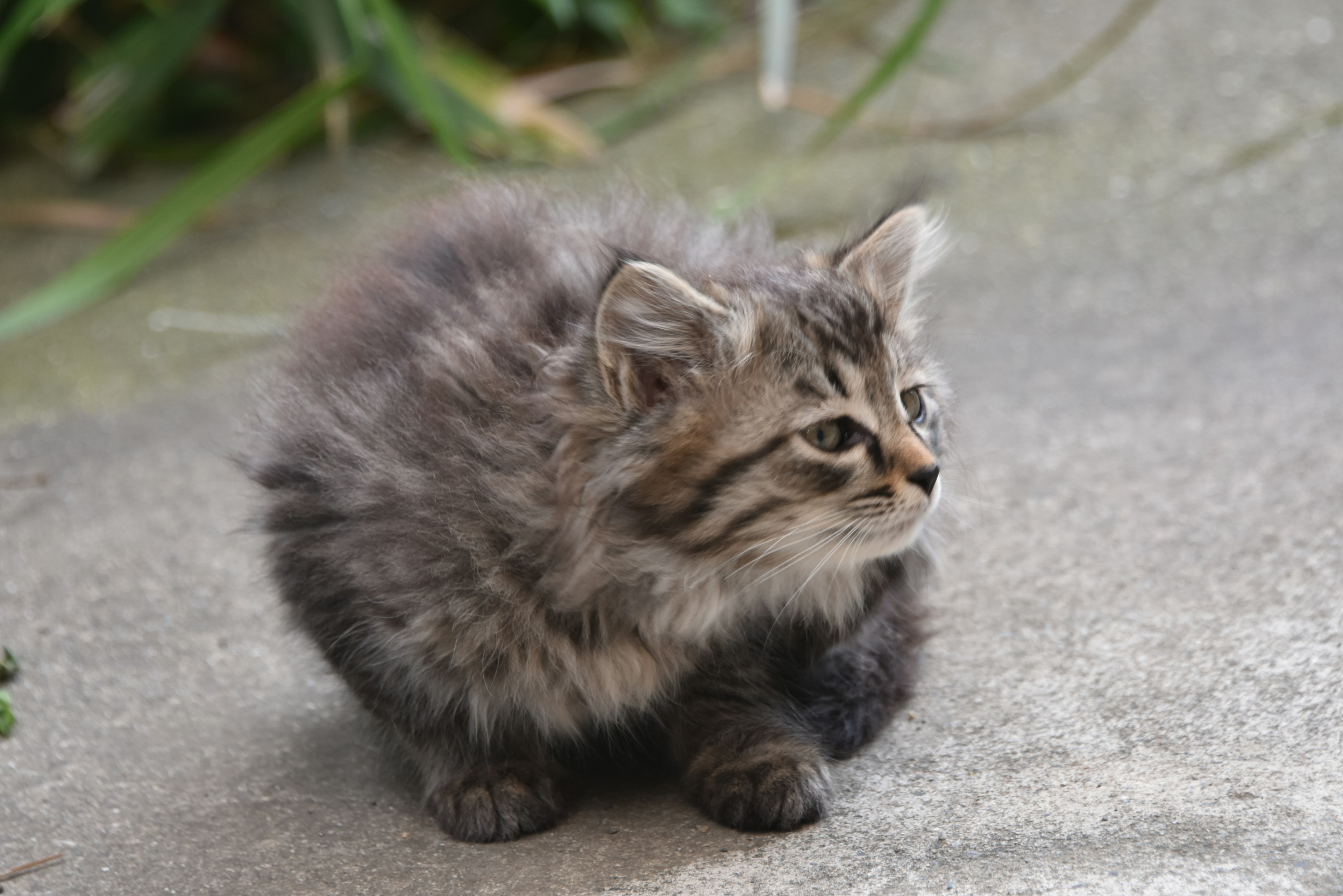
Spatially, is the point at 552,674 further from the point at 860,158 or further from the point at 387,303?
the point at 860,158

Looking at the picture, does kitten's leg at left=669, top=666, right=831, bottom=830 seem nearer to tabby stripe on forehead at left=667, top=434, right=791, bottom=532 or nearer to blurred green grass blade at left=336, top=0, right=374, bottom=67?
tabby stripe on forehead at left=667, top=434, right=791, bottom=532

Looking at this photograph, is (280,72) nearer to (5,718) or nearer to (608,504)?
(5,718)

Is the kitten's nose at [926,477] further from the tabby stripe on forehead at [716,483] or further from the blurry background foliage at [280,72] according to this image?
the blurry background foliage at [280,72]

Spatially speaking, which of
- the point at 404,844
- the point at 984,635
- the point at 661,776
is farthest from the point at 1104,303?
the point at 404,844

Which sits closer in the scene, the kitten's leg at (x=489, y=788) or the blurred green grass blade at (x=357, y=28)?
the kitten's leg at (x=489, y=788)

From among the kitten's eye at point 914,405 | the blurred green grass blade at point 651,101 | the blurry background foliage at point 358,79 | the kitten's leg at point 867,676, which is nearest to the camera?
the kitten's eye at point 914,405

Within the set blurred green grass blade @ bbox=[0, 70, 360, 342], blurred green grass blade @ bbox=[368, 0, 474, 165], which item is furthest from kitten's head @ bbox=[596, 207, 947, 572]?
blurred green grass blade @ bbox=[0, 70, 360, 342]

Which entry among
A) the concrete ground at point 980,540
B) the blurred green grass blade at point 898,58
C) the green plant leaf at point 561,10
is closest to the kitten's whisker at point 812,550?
the concrete ground at point 980,540
